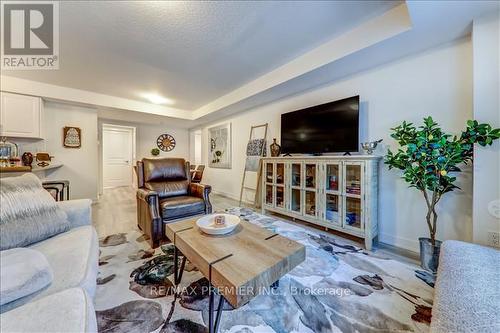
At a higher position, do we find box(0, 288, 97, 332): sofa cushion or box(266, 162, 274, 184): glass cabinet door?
box(266, 162, 274, 184): glass cabinet door

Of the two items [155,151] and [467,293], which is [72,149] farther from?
[467,293]

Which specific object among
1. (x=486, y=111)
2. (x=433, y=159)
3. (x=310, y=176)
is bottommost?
(x=310, y=176)

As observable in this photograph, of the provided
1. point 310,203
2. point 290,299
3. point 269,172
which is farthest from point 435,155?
point 269,172

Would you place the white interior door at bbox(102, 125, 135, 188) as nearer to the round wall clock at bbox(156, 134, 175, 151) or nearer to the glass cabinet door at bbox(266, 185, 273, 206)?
the round wall clock at bbox(156, 134, 175, 151)

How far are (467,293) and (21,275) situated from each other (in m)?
1.73

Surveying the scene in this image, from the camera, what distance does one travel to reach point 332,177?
8.32 ft

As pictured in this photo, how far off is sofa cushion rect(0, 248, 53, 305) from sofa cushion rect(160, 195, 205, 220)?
1.36 metres

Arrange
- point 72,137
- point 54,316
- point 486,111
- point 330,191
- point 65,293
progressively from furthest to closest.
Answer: point 72,137
point 330,191
point 486,111
point 65,293
point 54,316

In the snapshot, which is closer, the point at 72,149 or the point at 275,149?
the point at 275,149

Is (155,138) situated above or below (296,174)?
above

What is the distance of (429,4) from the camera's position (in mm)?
1489

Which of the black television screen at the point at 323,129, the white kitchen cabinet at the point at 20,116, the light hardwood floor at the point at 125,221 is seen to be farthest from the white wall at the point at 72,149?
the black television screen at the point at 323,129

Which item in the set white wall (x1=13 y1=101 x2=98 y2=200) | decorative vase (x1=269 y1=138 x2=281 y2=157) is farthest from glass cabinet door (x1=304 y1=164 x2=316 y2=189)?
white wall (x1=13 y1=101 x2=98 y2=200)

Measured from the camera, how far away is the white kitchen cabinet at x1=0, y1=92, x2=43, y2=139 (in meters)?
3.23
